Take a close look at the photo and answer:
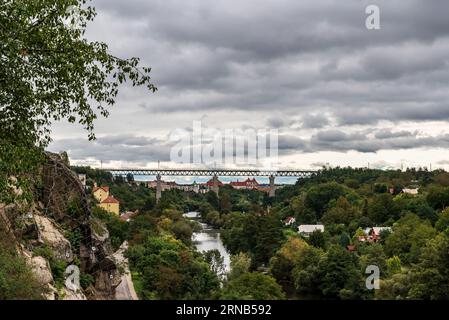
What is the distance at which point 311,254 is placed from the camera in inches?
1431

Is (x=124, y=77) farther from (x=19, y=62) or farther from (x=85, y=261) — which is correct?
(x=85, y=261)

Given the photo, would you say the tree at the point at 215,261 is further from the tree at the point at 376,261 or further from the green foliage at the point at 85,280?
the green foliage at the point at 85,280

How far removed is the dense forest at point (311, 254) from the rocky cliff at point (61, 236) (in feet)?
12.5

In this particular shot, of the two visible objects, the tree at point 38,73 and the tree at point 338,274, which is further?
the tree at point 338,274

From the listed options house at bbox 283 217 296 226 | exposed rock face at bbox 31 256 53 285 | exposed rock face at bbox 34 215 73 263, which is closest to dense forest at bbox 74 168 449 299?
house at bbox 283 217 296 226

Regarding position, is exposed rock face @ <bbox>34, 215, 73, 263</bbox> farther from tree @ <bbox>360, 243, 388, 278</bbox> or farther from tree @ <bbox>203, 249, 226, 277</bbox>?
tree @ <bbox>360, 243, 388, 278</bbox>

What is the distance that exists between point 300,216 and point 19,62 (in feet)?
218

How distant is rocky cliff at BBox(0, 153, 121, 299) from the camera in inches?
536

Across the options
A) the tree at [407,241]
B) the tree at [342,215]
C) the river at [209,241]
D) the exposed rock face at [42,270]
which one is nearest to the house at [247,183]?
the river at [209,241]

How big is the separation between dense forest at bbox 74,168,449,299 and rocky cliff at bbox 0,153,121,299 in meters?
3.81

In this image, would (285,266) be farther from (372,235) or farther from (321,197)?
(321,197)

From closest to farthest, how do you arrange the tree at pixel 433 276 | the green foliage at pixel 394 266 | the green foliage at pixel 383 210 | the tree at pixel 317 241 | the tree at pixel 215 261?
the tree at pixel 433 276, the green foliage at pixel 394 266, the tree at pixel 215 261, the tree at pixel 317 241, the green foliage at pixel 383 210

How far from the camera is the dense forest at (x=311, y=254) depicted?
2484cm
